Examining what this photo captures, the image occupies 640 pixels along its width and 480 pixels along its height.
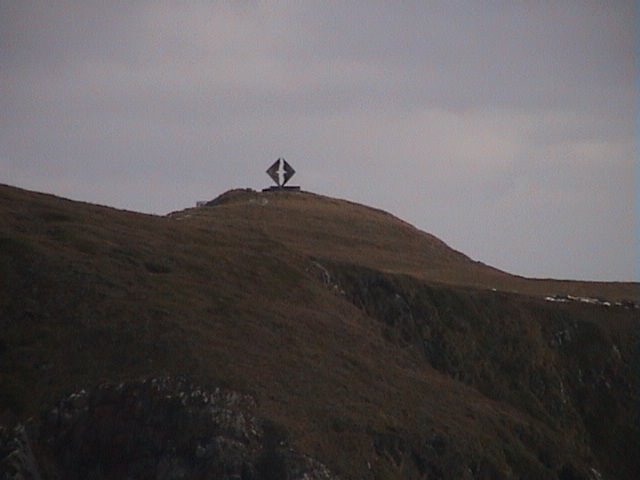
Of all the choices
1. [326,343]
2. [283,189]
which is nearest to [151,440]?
[326,343]

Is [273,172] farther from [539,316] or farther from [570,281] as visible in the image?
[539,316]

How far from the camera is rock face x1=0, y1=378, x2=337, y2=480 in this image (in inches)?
1414

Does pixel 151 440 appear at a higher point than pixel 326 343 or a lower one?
lower

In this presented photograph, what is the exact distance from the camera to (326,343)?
4588cm

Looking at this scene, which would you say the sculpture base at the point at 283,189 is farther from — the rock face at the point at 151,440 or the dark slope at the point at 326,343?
the rock face at the point at 151,440

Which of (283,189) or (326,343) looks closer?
(326,343)

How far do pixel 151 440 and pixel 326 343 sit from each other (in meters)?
10.8

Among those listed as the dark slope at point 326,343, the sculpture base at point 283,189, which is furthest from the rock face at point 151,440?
the sculpture base at point 283,189

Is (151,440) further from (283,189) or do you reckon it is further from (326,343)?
(283,189)

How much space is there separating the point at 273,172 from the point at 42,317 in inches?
1896

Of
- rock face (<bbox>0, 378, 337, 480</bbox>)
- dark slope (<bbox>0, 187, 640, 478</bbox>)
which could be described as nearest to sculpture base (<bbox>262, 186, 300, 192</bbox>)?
dark slope (<bbox>0, 187, 640, 478</bbox>)

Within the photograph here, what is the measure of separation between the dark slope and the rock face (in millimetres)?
440

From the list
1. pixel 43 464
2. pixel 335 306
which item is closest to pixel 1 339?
pixel 43 464

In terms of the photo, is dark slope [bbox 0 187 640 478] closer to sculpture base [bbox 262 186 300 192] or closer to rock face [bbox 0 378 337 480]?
rock face [bbox 0 378 337 480]
